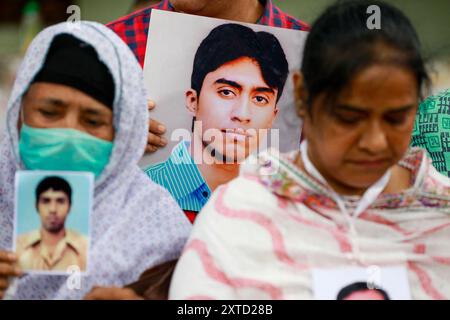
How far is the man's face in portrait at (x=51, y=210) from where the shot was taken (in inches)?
65.9

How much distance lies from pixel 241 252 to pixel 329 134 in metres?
0.32

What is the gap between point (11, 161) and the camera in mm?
1766

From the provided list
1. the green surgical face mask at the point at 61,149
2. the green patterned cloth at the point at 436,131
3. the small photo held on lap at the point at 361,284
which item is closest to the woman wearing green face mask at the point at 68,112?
the green surgical face mask at the point at 61,149

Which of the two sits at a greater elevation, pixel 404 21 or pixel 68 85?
pixel 404 21

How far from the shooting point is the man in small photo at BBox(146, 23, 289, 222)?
6.64 feet

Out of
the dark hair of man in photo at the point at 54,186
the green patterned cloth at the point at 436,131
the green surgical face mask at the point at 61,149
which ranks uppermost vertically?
→ the green patterned cloth at the point at 436,131

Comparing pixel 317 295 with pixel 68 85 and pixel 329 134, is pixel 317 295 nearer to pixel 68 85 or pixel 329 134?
pixel 329 134

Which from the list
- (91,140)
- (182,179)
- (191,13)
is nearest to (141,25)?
(191,13)

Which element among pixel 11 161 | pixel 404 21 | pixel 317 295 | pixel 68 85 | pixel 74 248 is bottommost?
pixel 317 295

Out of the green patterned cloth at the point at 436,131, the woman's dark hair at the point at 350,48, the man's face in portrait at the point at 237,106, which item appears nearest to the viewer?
the woman's dark hair at the point at 350,48

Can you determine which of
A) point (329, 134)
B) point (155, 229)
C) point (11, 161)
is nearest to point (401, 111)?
point (329, 134)

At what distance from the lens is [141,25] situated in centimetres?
217

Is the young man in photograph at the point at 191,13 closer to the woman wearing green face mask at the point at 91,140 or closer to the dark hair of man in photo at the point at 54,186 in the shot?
the woman wearing green face mask at the point at 91,140

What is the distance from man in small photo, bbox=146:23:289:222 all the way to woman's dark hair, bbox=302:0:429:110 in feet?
1.11
